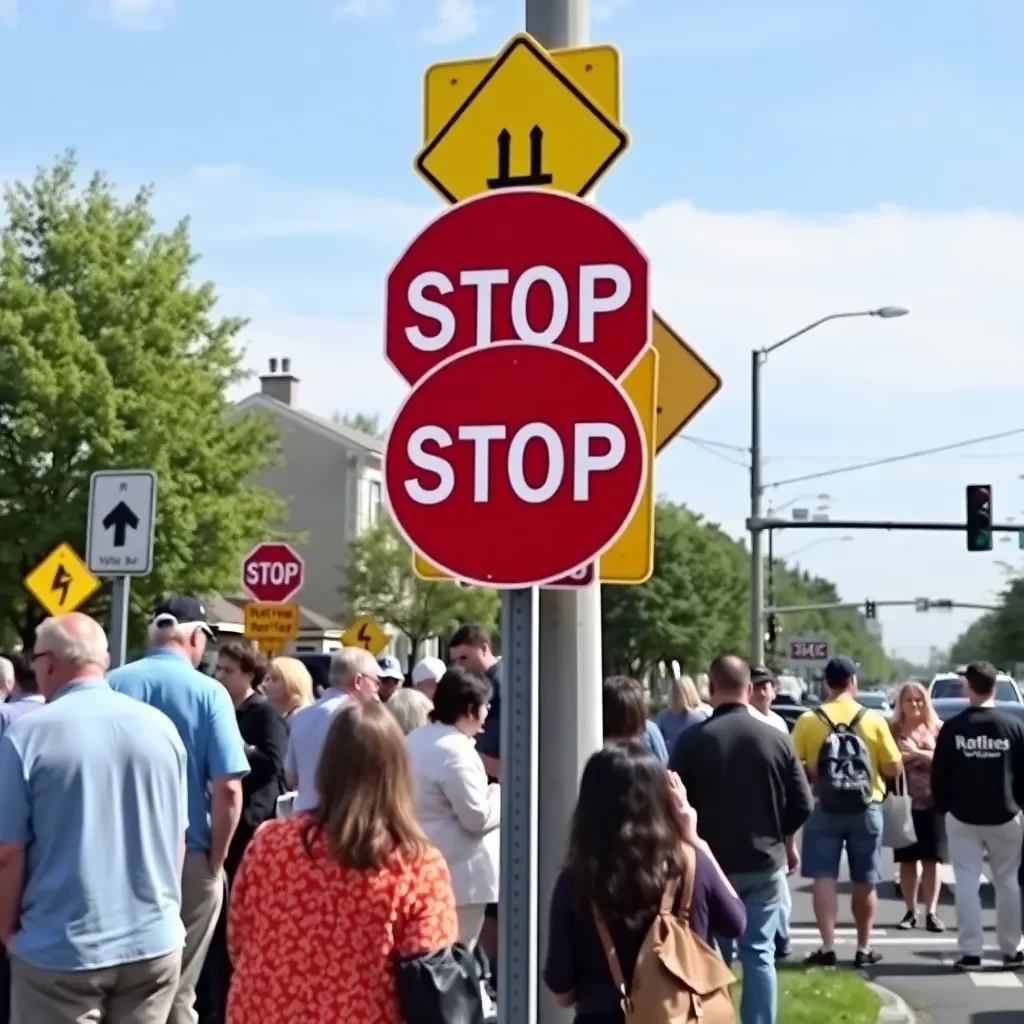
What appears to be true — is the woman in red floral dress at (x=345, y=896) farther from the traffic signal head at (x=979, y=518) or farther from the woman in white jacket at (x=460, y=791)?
the traffic signal head at (x=979, y=518)

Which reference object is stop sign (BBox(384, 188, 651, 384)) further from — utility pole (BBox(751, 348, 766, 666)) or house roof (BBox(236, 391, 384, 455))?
house roof (BBox(236, 391, 384, 455))

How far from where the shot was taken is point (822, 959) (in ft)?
39.3

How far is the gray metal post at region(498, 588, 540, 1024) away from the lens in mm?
4148

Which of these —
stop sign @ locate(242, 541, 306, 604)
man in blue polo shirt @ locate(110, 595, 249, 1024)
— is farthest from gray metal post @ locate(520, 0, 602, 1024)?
stop sign @ locate(242, 541, 306, 604)

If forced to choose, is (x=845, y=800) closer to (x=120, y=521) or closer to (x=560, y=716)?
(x=120, y=521)

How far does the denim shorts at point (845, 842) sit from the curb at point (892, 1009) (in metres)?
1.09

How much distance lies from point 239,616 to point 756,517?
29847mm

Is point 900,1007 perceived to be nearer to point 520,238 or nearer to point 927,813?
point 927,813

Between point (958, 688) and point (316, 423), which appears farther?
point (316, 423)

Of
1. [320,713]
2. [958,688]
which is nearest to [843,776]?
[320,713]

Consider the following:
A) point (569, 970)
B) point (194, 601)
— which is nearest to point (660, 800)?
point (569, 970)

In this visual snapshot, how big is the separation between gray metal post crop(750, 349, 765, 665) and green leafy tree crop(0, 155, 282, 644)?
1147cm

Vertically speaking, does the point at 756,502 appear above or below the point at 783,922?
above

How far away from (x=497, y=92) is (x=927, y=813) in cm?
971
